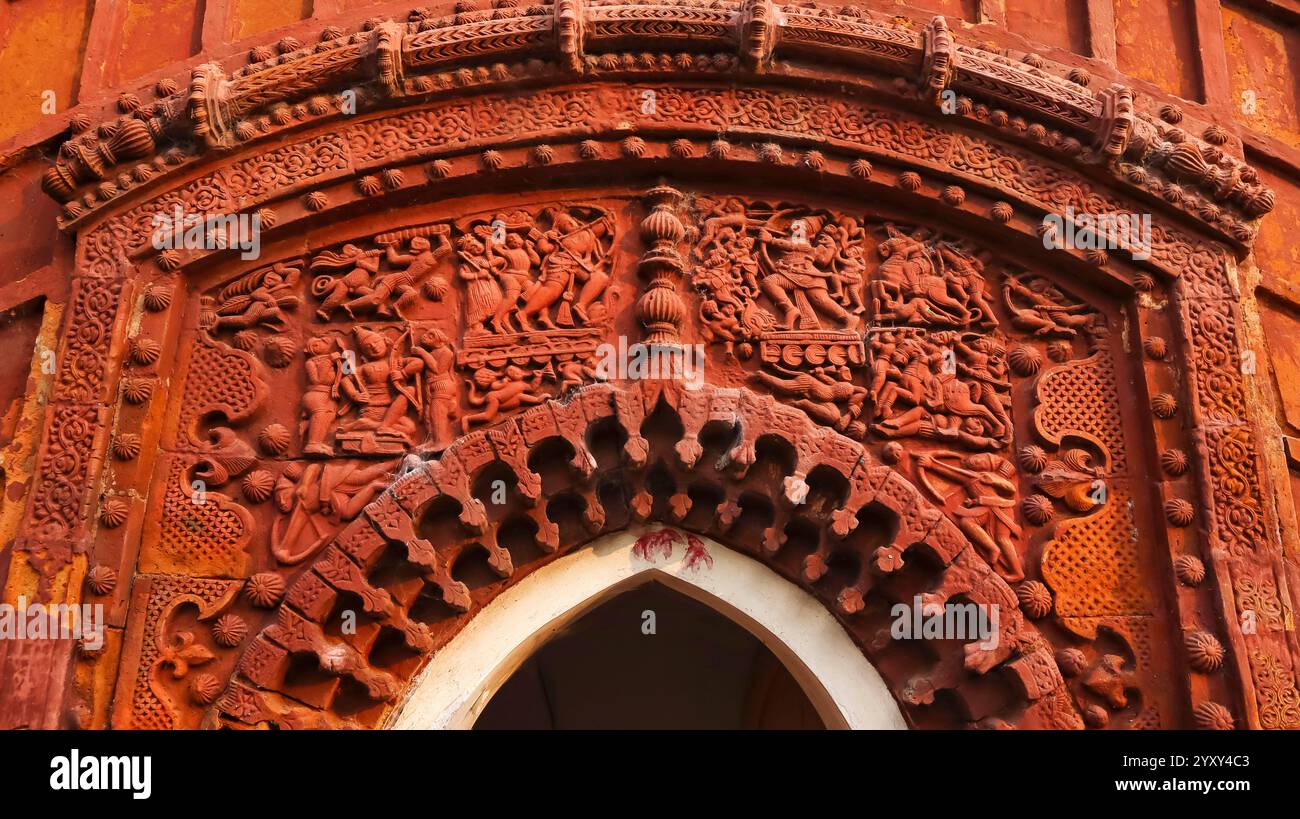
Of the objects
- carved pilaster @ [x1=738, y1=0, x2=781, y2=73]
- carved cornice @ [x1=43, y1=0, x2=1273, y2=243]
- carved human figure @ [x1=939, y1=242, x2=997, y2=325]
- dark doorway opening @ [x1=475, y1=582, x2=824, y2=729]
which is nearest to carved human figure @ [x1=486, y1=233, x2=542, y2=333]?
carved cornice @ [x1=43, y1=0, x2=1273, y2=243]

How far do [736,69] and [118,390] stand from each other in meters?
3.21

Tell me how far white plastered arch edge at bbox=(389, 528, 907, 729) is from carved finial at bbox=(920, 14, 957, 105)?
2.36m

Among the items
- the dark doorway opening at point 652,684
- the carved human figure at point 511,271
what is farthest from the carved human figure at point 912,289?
the dark doorway opening at point 652,684

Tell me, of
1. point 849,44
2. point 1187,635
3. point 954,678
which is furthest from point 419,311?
point 1187,635

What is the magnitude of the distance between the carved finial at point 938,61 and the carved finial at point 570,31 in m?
1.61

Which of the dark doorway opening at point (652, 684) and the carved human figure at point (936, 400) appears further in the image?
the dark doorway opening at point (652, 684)

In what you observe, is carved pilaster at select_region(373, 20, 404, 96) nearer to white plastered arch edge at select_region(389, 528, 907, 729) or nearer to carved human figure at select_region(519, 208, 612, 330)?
carved human figure at select_region(519, 208, 612, 330)

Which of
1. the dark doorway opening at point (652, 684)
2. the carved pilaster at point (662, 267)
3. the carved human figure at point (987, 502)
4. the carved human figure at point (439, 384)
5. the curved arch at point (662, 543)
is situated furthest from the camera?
the dark doorway opening at point (652, 684)

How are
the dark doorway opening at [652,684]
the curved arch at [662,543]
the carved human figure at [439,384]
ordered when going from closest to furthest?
the curved arch at [662,543], the carved human figure at [439,384], the dark doorway opening at [652,684]

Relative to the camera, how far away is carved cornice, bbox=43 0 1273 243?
7352mm

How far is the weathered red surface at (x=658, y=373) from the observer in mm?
6723

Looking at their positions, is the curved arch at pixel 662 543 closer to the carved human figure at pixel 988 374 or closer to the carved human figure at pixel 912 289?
the carved human figure at pixel 988 374

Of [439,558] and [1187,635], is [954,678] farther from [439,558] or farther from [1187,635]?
[439,558]
